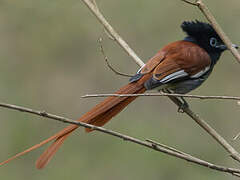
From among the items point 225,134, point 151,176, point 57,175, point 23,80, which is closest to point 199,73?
point 225,134

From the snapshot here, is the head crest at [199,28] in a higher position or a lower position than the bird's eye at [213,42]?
higher

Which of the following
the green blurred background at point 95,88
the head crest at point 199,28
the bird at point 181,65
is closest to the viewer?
the bird at point 181,65

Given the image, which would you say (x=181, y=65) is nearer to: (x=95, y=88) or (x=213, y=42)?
(x=213, y=42)

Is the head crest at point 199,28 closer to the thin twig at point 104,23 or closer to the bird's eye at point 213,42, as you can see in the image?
the bird's eye at point 213,42

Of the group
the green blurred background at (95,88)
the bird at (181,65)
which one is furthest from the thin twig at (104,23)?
the green blurred background at (95,88)

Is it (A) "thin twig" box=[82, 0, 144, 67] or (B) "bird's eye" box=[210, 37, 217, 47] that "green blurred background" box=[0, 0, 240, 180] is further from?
(A) "thin twig" box=[82, 0, 144, 67]

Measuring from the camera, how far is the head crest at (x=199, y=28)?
14.8ft

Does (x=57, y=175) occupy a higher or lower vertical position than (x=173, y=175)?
higher

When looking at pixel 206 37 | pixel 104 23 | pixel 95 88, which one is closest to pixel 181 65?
pixel 206 37

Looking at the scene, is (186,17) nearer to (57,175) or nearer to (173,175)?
(173,175)

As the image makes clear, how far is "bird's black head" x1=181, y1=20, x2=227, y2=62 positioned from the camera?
4531 millimetres

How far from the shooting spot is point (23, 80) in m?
5.78

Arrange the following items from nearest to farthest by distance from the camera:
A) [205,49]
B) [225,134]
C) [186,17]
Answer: [205,49] < [225,134] < [186,17]

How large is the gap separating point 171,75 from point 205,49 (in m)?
0.57
